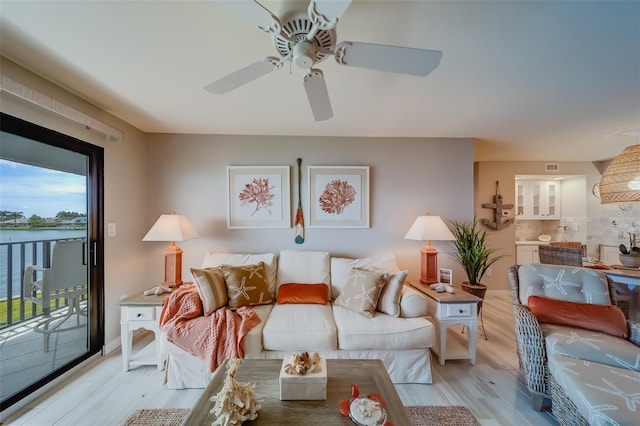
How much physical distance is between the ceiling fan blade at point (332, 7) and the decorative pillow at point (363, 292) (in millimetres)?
2013

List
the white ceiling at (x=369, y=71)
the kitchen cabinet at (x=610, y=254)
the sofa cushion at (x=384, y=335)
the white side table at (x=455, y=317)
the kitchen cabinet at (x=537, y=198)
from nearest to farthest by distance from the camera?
the white ceiling at (x=369, y=71) → the sofa cushion at (x=384, y=335) → the white side table at (x=455, y=317) → the kitchen cabinet at (x=610, y=254) → the kitchen cabinet at (x=537, y=198)

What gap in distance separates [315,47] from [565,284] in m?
2.62

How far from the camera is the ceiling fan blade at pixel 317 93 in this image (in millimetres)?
1272

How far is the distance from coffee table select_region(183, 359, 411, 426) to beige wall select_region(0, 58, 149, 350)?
1.85 metres

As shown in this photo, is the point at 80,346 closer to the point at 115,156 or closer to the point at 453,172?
the point at 115,156

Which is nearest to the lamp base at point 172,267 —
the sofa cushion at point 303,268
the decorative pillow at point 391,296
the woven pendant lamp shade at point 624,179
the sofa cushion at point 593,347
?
the sofa cushion at point 303,268

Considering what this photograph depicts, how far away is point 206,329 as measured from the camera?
6.50 ft

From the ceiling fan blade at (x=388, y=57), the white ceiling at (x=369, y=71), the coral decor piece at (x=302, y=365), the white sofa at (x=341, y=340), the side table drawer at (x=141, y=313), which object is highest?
the white ceiling at (x=369, y=71)

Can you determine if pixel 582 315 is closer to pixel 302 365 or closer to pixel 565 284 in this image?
pixel 565 284

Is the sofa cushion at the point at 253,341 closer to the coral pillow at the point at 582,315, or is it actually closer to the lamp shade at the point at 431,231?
the lamp shade at the point at 431,231

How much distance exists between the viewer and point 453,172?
3193 millimetres

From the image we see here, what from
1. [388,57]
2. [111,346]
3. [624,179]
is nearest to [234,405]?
[388,57]

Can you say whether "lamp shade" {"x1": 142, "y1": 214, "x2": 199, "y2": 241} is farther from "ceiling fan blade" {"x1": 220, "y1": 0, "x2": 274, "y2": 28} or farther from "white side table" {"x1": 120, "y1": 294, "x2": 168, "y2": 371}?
"ceiling fan blade" {"x1": 220, "y1": 0, "x2": 274, "y2": 28}

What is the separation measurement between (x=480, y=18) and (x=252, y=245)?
2855 millimetres
